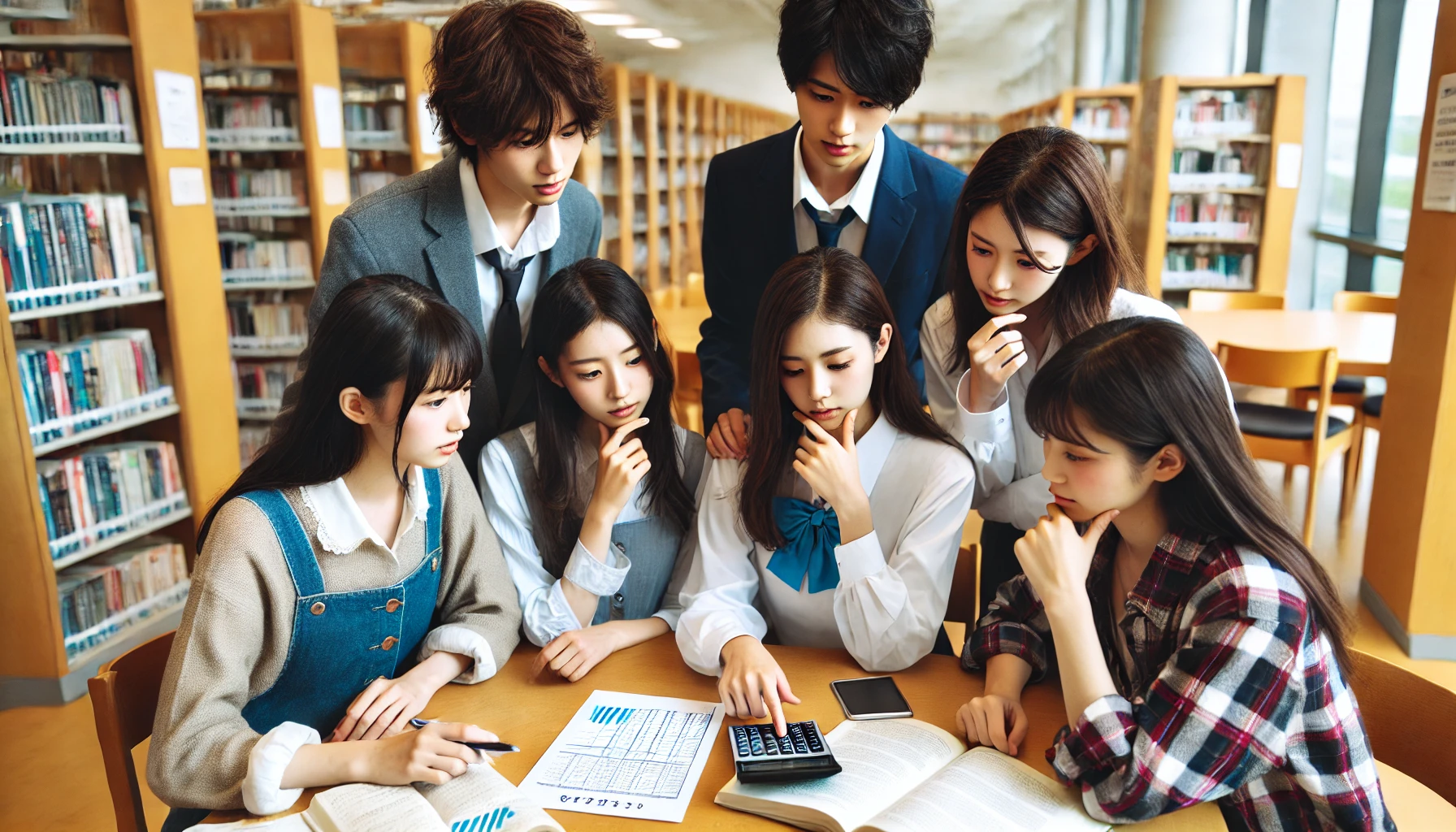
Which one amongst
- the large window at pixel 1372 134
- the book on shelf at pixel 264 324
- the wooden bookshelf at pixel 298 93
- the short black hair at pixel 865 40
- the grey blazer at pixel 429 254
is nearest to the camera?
the short black hair at pixel 865 40

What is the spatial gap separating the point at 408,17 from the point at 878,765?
15.2ft

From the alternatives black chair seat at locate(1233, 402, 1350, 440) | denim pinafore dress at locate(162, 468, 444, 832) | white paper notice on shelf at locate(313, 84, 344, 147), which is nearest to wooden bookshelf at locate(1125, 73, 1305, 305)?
black chair seat at locate(1233, 402, 1350, 440)

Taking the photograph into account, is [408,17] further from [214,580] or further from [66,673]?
[214,580]

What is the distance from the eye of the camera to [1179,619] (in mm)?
1145

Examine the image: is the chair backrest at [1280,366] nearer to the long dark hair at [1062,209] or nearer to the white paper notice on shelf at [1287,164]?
the long dark hair at [1062,209]

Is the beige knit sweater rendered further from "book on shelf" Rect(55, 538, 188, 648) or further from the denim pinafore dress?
"book on shelf" Rect(55, 538, 188, 648)

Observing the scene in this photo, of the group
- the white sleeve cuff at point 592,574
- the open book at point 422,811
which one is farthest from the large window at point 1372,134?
the open book at point 422,811

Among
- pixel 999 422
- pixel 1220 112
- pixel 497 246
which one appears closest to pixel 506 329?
pixel 497 246

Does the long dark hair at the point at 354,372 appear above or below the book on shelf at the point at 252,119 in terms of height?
below

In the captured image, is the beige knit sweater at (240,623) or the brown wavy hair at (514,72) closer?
the beige knit sweater at (240,623)

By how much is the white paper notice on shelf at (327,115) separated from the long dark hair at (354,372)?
3.39 metres

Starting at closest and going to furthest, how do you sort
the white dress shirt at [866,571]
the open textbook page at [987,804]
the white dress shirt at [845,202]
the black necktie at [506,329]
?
the open textbook page at [987,804]
the white dress shirt at [866,571]
the black necktie at [506,329]
the white dress shirt at [845,202]

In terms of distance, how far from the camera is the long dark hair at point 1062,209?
4.68 feet

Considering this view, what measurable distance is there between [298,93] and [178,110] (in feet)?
3.55
